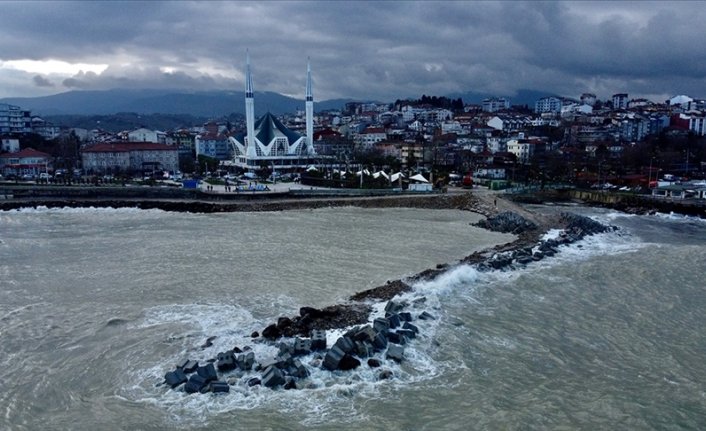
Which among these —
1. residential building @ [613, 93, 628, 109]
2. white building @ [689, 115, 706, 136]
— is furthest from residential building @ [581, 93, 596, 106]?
white building @ [689, 115, 706, 136]

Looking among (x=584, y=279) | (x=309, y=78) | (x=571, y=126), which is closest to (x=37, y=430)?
(x=584, y=279)

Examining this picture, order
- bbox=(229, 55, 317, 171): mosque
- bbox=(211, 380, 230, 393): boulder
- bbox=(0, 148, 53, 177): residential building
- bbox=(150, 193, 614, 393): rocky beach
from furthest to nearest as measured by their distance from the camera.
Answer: bbox=(229, 55, 317, 171): mosque < bbox=(0, 148, 53, 177): residential building < bbox=(150, 193, 614, 393): rocky beach < bbox=(211, 380, 230, 393): boulder

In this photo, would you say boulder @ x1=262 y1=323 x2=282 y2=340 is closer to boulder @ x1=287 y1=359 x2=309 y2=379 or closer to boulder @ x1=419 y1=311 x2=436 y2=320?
boulder @ x1=287 y1=359 x2=309 y2=379

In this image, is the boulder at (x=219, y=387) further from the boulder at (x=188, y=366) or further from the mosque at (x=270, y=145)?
the mosque at (x=270, y=145)

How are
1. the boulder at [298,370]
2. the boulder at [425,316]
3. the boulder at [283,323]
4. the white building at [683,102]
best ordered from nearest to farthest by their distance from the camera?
1. the boulder at [298,370]
2. the boulder at [283,323]
3. the boulder at [425,316]
4. the white building at [683,102]

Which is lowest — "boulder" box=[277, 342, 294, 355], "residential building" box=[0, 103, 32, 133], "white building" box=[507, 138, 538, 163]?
"boulder" box=[277, 342, 294, 355]

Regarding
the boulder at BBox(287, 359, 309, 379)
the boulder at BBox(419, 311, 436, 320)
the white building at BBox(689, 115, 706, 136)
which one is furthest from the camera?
the white building at BBox(689, 115, 706, 136)

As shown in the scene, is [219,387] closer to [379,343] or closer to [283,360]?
[283,360]

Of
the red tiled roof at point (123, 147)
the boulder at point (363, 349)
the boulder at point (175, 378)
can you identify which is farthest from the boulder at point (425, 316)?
the red tiled roof at point (123, 147)
